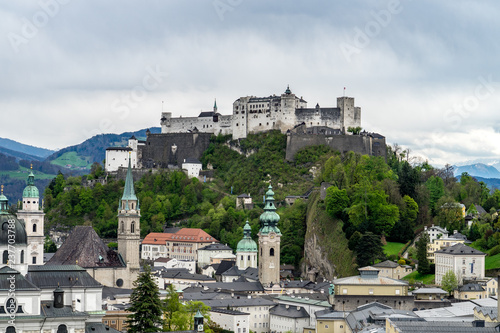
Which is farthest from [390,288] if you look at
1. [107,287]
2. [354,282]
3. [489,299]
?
[107,287]

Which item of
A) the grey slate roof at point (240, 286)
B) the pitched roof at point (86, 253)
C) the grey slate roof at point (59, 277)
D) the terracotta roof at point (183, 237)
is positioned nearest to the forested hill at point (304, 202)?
the terracotta roof at point (183, 237)

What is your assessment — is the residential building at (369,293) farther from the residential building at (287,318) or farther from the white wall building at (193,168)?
the white wall building at (193,168)

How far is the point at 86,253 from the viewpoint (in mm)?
94938

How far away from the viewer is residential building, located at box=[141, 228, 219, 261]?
13238 cm

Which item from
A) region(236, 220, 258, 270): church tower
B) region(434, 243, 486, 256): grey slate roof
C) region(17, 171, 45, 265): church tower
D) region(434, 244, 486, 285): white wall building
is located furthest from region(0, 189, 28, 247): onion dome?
region(236, 220, 258, 270): church tower

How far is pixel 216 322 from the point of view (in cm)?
8856

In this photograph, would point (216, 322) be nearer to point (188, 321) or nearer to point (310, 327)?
point (310, 327)

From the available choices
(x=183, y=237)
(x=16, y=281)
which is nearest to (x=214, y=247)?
(x=183, y=237)

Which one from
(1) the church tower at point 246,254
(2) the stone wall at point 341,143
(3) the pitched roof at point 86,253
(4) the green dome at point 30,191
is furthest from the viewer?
(2) the stone wall at point 341,143

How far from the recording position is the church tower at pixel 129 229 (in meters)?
98.0

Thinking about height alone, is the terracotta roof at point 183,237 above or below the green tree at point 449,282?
above

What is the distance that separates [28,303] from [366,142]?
90.2 m

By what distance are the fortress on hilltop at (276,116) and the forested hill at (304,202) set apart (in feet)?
7.55

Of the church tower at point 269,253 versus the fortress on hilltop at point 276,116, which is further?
the fortress on hilltop at point 276,116
